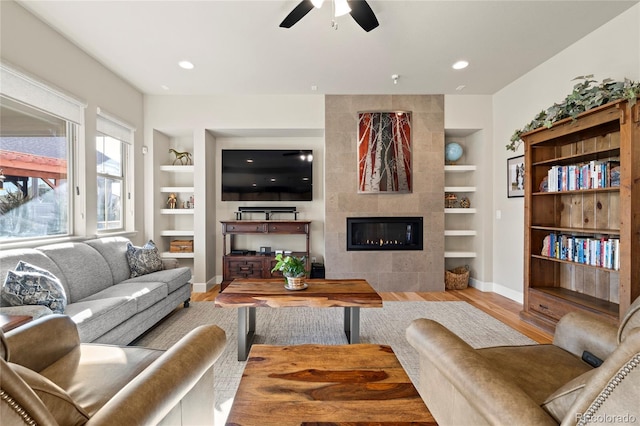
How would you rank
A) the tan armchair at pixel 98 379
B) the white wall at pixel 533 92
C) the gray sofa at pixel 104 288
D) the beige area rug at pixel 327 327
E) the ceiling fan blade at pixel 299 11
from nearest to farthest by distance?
the tan armchair at pixel 98 379, the gray sofa at pixel 104 288, the ceiling fan blade at pixel 299 11, the beige area rug at pixel 327 327, the white wall at pixel 533 92

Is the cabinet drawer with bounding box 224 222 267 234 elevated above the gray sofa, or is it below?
above

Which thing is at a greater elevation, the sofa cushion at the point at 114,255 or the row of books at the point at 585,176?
the row of books at the point at 585,176

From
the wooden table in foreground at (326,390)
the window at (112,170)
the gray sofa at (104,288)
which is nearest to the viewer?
the wooden table in foreground at (326,390)

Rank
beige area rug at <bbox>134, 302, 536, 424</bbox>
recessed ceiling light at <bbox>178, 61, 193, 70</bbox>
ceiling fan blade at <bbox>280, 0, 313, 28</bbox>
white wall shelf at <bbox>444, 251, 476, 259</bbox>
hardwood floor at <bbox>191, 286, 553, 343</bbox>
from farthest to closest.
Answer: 1. white wall shelf at <bbox>444, 251, 476, 259</bbox>
2. recessed ceiling light at <bbox>178, 61, 193, 70</bbox>
3. hardwood floor at <bbox>191, 286, 553, 343</bbox>
4. beige area rug at <bbox>134, 302, 536, 424</bbox>
5. ceiling fan blade at <bbox>280, 0, 313, 28</bbox>

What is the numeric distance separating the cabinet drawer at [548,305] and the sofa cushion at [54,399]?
3385 millimetres

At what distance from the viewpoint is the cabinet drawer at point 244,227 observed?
4293 millimetres

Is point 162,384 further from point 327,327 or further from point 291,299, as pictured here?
point 327,327

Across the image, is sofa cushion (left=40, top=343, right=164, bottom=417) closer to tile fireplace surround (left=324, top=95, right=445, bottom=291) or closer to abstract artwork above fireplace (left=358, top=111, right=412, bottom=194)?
tile fireplace surround (left=324, top=95, right=445, bottom=291)

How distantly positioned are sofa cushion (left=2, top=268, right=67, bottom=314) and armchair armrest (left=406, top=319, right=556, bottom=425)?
89.3 inches

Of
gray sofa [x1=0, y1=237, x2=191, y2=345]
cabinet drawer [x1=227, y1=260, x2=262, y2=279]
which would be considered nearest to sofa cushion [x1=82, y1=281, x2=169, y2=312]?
gray sofa [x1=0, y1=237, x2=191, y2=345]

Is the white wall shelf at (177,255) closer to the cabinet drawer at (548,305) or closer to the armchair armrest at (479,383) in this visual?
the armchair armrest at (479,383)

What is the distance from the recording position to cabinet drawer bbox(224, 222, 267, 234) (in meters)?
4.29

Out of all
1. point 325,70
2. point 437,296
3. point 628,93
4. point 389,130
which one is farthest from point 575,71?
point 437,296

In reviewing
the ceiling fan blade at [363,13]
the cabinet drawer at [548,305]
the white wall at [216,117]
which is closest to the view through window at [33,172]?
the white wall at [216,117]
